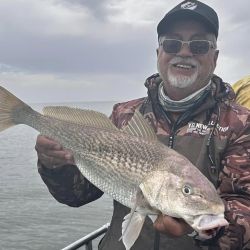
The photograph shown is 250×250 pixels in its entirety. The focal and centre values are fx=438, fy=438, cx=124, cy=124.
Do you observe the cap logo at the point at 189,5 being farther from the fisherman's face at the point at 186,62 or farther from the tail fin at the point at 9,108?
the tail fin at the point at 9,108

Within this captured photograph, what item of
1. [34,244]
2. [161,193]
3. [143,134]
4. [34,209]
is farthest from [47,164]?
[34,209]

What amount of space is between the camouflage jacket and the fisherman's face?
0.22 meters

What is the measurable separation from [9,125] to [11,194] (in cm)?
2835

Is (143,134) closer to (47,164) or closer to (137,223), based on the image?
(137,223)

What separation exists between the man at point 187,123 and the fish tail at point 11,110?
0.31 metres

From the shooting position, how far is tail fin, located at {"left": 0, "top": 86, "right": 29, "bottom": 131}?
4.36m

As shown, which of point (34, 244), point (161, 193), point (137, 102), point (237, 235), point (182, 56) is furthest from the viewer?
point (34, 244)

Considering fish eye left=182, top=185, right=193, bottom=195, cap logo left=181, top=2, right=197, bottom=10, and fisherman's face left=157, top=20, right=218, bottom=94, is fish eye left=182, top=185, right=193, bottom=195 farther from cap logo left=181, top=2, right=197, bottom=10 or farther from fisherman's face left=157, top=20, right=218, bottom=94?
cap logo left=181, top=2, right=197, bottom=10

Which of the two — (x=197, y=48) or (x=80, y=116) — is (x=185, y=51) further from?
(x=80, y=116)

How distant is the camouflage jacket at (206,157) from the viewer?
157 inches

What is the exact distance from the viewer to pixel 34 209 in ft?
89.9

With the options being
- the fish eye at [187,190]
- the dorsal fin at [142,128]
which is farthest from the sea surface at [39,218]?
the fish eye at [187,190]

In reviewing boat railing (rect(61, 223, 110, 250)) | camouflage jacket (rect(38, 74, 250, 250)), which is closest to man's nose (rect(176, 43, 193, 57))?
camouflage jacket (rect(38, 74, 250, 250))

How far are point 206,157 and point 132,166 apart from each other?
0.99 metres
